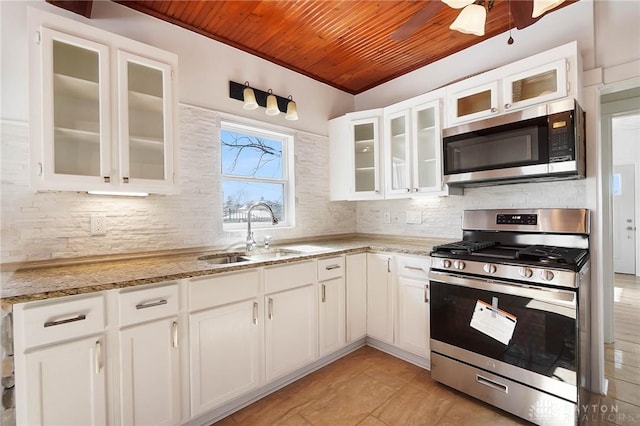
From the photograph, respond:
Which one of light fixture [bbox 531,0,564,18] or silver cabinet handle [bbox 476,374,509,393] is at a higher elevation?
light fixture [bbox 531,0,564,18]

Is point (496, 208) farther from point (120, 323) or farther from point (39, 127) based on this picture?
point (39, 127)

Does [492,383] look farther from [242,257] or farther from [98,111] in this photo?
[98,111]

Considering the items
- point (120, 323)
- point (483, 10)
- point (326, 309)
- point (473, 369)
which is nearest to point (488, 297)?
point (473, 369)

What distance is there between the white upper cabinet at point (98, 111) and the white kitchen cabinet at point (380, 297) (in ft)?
5.94

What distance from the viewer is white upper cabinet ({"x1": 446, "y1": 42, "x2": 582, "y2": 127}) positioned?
6.10ft

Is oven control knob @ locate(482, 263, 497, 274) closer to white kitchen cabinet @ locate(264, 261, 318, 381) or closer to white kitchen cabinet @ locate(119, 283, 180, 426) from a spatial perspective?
white kitchen cabinet @ locate(264, 261, 318, 381)

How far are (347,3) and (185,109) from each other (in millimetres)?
1435

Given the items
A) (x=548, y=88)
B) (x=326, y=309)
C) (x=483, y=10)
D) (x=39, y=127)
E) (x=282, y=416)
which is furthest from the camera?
(x=326, y=309)

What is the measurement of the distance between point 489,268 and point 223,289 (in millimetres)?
1689

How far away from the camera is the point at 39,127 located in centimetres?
149

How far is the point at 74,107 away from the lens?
5.26 feet

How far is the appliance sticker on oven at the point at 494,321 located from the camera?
5.82ft

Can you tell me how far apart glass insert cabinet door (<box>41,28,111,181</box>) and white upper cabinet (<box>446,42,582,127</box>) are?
2.49 meters

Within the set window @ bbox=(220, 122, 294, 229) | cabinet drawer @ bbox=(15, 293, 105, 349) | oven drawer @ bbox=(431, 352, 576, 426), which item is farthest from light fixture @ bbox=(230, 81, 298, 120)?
oven drawer @ bbox=(431, 352, 576, 426)
